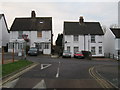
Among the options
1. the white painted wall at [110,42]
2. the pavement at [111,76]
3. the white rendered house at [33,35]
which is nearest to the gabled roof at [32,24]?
the white rendered house at [33,35]

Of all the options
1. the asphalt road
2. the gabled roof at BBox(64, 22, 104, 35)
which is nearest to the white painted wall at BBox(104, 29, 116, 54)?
the gabled roof at BBox(64, 22, 104, 35)

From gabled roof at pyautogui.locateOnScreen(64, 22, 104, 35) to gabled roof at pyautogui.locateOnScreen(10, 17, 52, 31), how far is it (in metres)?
4.45

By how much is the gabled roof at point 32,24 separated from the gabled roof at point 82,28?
14.6 ft

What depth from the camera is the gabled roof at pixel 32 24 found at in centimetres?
5185

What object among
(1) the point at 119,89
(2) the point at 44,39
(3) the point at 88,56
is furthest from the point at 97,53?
(1) the point at 119,89

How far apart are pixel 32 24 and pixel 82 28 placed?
12.4 m

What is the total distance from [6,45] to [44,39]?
1051 centimetres

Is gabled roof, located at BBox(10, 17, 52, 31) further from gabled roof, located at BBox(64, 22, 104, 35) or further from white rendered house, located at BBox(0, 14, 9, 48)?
gabled roof, located at BBox(64, 22, 104, 35)

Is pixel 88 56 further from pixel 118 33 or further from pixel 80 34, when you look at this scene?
pixel 118 33

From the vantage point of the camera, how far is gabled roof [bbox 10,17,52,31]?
170ft

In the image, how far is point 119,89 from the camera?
9.82 metres

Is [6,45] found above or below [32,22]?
below

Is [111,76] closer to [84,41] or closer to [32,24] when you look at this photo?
[84,41]

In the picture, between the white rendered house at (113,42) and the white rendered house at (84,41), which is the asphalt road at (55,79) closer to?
the white rendered house at (113,42)
